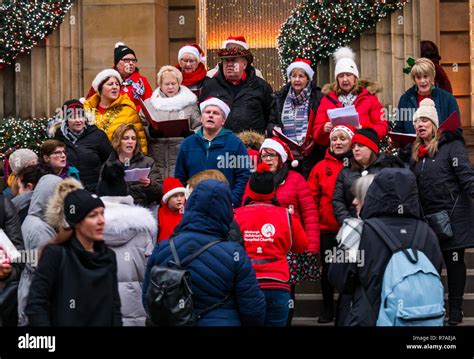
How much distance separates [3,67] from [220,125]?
7.69 metres

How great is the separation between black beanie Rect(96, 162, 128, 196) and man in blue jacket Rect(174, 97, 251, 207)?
1.88 m

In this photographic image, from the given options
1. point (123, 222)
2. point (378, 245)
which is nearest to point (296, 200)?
point (123, 222)

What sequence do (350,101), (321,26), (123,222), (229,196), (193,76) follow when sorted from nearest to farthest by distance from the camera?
(229,196)
(123,222)
(350,101)
(193,76)
(321,26)

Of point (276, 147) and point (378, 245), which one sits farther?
point (276, 147)

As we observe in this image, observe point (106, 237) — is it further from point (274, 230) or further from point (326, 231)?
point (326, 231)

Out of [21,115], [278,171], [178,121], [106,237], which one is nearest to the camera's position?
[106,237]

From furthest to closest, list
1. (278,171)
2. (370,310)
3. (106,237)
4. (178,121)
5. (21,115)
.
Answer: (21,115) → (178,121) → (278,171) → (106,237) → (370,310)

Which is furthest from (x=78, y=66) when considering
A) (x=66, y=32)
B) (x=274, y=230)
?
(x=274, y=230)

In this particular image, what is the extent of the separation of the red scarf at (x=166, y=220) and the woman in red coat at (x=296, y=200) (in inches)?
42.0

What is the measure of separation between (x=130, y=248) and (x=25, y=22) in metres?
9.45

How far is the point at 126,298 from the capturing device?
1059cm

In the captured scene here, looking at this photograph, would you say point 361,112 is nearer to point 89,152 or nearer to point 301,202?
point 301,202

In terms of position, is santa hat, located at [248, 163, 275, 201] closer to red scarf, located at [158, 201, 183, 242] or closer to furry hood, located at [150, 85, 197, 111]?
red scarf, located at [158, 201, 183, 242]

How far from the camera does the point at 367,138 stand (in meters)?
12.2
